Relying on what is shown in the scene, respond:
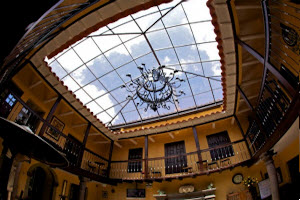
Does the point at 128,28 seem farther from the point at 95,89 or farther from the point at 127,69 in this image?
the point at 95,89

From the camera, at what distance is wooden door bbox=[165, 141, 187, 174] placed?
10.5 metres

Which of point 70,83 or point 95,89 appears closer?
point 70,83

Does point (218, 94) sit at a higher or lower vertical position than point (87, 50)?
lower

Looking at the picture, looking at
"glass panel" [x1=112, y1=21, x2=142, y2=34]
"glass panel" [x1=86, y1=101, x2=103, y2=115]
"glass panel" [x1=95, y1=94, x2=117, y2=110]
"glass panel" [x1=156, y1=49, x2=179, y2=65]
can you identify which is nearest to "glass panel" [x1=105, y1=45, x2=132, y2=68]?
"glass panel" [x1=112, y1=21, x2=142, y2=34]

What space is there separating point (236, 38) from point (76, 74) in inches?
317

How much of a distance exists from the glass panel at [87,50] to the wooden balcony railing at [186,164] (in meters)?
5.98

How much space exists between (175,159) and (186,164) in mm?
729

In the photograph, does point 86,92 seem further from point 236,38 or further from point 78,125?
point 236,38

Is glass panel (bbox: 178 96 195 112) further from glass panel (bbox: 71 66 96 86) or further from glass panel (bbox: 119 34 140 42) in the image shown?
glass panel (bbox: 71 66 96 86)

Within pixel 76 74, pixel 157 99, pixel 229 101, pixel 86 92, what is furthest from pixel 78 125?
pixel 229 101

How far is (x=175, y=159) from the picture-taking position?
35.9 ft

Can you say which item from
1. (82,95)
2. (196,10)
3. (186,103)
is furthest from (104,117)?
(196,10)

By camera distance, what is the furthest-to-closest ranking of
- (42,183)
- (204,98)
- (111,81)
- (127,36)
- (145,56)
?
(204,98)
(111,81)
(145,56)
(127,36)
(42,183)

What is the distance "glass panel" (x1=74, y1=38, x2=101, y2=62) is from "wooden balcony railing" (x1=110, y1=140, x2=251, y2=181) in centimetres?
598
